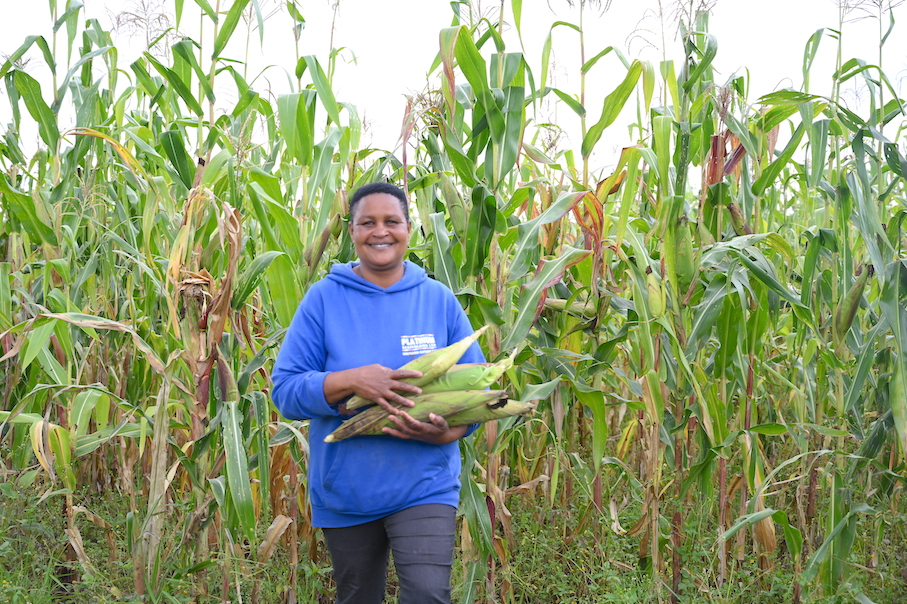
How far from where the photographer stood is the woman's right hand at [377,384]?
2.01 m

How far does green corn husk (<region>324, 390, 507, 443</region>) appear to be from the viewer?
2.05 meters

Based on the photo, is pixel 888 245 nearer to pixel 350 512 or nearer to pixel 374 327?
pixel 374 327

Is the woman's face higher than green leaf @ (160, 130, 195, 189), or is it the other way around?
green leaf @ (160, 130, 195, 189)

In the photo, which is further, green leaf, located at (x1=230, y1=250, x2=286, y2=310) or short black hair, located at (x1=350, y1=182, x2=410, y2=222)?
green leaf, located at (x1=230, y1=250, x2=286, y2=310)

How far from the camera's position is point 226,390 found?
259cm

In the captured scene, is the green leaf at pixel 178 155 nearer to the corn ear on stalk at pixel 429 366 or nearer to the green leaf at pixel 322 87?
the green leaf at pixel 322 87

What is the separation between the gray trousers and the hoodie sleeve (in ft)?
1.27

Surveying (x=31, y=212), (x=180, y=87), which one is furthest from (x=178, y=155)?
(x=31, y=212)

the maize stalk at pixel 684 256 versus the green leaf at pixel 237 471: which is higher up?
the maize stalk at pixel 684 256

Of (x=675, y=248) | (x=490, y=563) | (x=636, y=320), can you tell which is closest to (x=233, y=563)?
(x=490, y=563)

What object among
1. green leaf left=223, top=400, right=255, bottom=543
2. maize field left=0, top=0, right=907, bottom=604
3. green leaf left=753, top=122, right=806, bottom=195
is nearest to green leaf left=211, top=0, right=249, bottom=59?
maize field left=0, top=0, right=907, bottom=604

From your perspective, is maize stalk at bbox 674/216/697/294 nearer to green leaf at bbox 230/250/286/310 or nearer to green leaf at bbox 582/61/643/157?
green leaf at bbox 582/61/643/157

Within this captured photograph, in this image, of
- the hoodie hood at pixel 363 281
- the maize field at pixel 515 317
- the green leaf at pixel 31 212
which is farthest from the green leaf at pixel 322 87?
the green leaf at pixel 31 212

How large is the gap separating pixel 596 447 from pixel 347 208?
1450 mm
